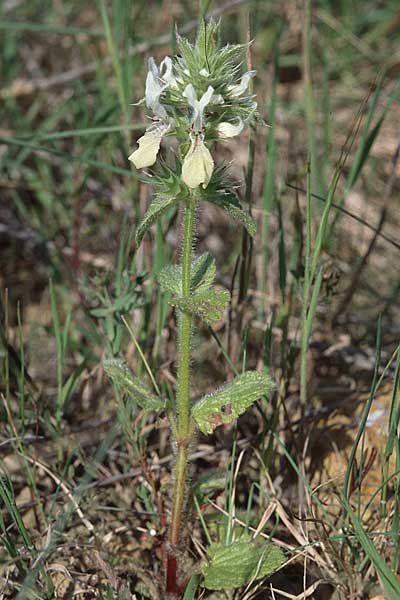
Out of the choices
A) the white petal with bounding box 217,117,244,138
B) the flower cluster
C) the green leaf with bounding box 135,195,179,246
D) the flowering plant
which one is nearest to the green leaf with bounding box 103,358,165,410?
the flowering plant

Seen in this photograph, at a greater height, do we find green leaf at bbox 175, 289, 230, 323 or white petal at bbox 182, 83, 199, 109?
white petal at bbox 182, 83, 199, 109

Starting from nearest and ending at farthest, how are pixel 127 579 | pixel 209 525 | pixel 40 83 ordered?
pixel 127 579 < pixel 209 525 < pixel 40 83

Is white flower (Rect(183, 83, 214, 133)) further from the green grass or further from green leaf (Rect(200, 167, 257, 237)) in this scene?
the green grass

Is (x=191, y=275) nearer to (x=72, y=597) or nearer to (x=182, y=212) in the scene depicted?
(x=182, y=212)

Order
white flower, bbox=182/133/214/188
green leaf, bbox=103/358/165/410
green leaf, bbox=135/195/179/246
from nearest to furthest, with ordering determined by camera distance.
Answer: white flower, bbox=182/133/214/188 < green leaf, bbox=135/195/179/246 < green leaf, bbox=103/358/165/410

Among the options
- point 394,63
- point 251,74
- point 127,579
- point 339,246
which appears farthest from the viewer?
point 394,63

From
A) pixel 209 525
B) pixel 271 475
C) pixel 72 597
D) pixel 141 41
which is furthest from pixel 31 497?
pixel 141 41

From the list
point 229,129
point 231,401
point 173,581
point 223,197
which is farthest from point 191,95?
point 173,581
